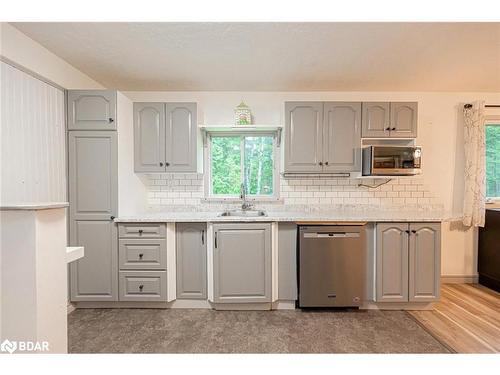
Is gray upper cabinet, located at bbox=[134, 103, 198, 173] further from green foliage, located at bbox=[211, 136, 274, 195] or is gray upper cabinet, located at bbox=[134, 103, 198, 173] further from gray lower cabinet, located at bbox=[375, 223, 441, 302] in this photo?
gray lower cabinet, located at bbox=[375, 223, 441, 302]

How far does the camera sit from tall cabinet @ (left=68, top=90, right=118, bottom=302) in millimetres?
2402

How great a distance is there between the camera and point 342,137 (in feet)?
8.98

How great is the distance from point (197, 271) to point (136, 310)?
711 mm

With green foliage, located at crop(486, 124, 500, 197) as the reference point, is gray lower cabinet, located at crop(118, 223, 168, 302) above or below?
below

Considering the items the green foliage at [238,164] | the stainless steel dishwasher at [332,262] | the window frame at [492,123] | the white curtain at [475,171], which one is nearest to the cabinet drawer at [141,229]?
the green foliage at [238,164]

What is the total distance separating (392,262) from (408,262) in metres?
0.15

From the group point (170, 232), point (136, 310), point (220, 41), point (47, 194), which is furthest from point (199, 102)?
point (136, 310)

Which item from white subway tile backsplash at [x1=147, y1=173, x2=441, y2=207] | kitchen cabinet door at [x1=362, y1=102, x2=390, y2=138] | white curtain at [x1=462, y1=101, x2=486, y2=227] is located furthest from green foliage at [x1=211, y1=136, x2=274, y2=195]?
white curtain at [x1=462, y1=101, x2=486, y2=227]

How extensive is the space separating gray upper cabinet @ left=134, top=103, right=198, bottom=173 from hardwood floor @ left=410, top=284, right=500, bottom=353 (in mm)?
2755

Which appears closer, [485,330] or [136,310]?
[485,330]

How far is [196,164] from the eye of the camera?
2.74 meters

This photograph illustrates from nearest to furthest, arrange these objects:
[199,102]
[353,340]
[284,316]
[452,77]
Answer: [353,340]
[284,316]
[452,77]
[199,102]

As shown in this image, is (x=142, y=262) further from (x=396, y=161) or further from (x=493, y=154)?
(x=493, y=154)

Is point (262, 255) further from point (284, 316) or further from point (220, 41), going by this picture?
point (220, 41)
